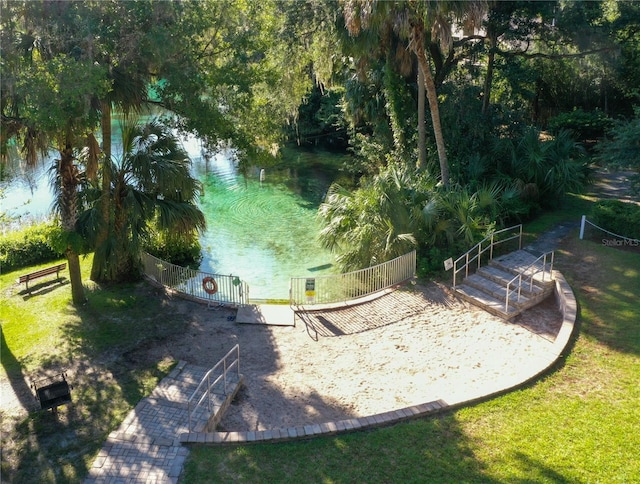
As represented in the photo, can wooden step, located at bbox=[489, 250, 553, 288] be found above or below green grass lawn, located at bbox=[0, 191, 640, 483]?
above

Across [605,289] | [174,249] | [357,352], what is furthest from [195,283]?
[605,289]

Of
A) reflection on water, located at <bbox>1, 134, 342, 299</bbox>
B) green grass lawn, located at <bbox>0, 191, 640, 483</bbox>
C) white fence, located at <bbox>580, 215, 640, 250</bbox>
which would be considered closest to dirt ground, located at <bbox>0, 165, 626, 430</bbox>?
green grass lawn, located at <bbox>0, 191, 640, 483</bbox>

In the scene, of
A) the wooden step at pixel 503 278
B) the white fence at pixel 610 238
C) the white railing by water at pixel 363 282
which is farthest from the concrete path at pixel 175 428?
the white fence at pixel 610 238

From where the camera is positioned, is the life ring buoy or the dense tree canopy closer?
the dense tree canopy

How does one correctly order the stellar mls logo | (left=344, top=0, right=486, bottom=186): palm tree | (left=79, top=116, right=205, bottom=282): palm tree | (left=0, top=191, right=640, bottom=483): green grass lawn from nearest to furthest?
(left=0, top=191, right=640, bottom=483): green grass lawn
(left=79, top=116, right=205, bottom=282): palm tree
(left=344, top=0, right=486, bottom=186): palm tree
the stellar mls logo

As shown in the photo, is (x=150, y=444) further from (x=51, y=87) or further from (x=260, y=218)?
(x=260, y=218)

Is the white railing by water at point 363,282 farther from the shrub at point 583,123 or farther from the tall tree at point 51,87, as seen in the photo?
the shrub at point 583,123

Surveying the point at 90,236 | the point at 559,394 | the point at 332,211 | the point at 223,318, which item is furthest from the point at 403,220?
the point at 90,236

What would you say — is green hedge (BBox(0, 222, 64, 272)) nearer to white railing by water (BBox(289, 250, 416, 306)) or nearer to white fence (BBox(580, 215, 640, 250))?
white railing by water (BBox(289, 250, 416, 306))
